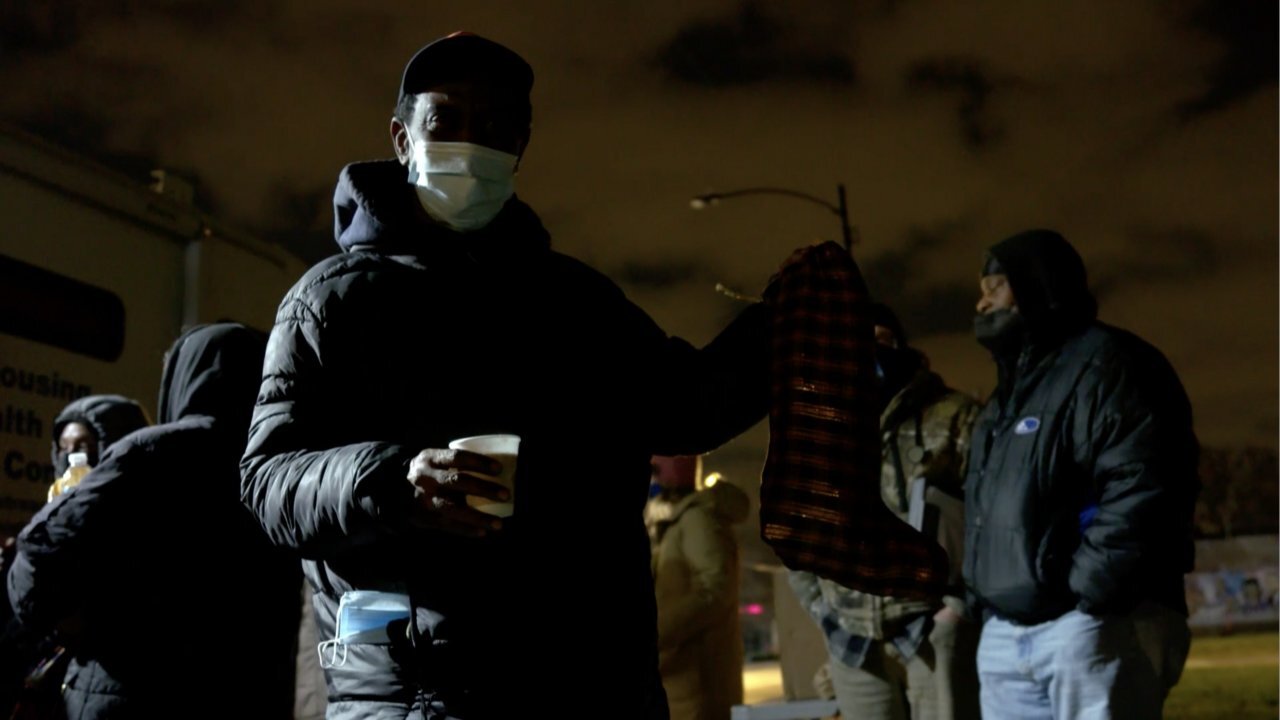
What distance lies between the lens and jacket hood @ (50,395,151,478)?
6.10 meters

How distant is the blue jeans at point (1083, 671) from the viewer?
437 cm

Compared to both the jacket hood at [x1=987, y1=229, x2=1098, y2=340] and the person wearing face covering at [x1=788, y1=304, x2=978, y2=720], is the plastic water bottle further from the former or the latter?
the jacket hood at [x1=987, y1=229, x2=1098, y2=340]

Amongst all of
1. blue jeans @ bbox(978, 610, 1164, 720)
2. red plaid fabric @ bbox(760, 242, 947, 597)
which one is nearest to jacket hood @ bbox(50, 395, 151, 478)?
blue jeans @ bbox(978, 610, 1164, 720)

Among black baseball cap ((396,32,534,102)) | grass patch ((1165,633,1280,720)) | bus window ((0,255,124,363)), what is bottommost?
grass patch ((1165,633,1280,720))

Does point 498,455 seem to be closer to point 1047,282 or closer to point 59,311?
point 1047,282

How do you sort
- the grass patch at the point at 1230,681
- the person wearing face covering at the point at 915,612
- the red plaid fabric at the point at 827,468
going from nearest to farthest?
1. the red plaid fabric at the point at 827,468
2. the person wearing face covering at the point at 915,612
3. the grass patch at the point at 1230,681

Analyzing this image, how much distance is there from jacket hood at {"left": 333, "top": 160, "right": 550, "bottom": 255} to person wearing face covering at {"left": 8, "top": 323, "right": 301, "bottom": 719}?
6.34 feet

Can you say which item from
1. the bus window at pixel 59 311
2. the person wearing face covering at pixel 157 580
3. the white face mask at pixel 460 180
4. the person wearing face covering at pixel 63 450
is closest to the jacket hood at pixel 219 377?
the person wearing face covering at pixel 157 580

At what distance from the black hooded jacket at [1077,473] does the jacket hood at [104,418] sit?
3.87m

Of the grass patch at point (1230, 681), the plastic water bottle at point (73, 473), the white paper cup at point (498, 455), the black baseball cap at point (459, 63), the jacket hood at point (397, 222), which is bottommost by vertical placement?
the grass patch at point (1230, 681)

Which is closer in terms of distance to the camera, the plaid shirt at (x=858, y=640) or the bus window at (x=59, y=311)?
the plaid shirt at (x=858, y=640)

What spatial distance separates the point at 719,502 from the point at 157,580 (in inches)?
149

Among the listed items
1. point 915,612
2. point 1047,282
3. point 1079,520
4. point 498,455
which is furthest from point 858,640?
point 498,455

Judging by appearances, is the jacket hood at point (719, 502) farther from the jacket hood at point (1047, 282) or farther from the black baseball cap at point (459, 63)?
the black baseball cap at point (459, 63)
